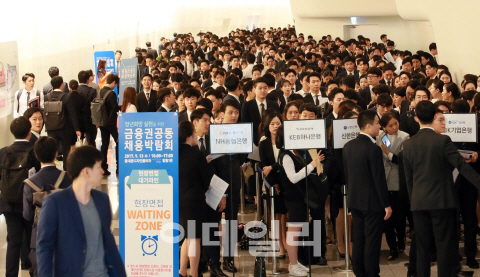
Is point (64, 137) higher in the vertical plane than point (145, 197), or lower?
higher

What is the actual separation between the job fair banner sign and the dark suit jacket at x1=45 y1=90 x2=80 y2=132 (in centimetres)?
459

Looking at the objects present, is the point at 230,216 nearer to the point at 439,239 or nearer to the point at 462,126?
the point at 439,239

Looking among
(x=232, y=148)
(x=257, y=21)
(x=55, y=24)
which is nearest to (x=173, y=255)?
(x=232, y=148)

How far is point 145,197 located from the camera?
581 centimetres

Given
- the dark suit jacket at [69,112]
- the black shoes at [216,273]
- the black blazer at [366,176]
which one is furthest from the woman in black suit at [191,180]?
the dark suit jacket at [69,112]

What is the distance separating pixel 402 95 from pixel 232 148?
10.6 feet

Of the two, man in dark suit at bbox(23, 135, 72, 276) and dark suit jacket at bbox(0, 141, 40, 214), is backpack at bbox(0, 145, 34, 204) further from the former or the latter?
man in dark suit at bbox(23, 135, 72, 276)

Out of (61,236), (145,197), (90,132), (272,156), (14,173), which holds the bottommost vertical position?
(61,236)

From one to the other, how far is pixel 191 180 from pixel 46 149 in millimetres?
1342

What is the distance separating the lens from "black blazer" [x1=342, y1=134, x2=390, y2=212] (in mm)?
5973

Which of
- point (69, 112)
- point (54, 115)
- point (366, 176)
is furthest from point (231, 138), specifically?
point (69, 112)

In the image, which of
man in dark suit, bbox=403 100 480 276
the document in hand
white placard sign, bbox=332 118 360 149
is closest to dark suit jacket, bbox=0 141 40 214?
the document in hand

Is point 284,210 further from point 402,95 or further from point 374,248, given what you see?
point 402,95

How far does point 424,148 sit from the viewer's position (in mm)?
5762
